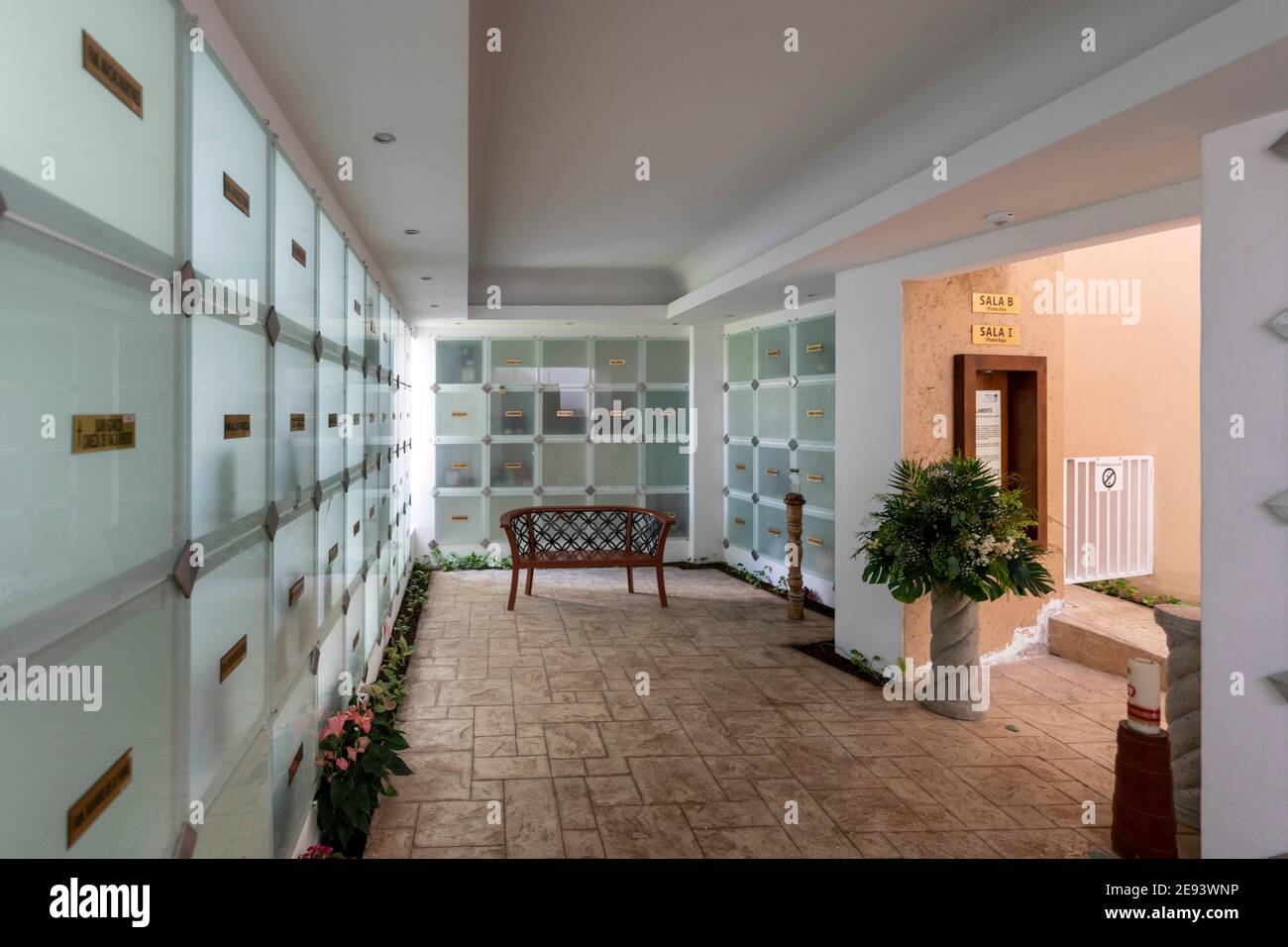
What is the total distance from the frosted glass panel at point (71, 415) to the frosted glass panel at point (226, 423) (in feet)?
0.55

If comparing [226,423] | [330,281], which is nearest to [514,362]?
[330,281]

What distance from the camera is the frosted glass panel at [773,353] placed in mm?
6668

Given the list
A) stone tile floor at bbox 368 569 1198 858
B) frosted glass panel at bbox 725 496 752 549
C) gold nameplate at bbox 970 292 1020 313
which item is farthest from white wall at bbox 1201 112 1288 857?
frosted glass panel at bbox 725 496 752 549

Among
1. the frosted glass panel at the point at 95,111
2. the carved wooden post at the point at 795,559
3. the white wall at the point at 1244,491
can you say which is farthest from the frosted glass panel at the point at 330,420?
the carved wooden post at the point at 795,559

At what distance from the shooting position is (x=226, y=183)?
1.57 m

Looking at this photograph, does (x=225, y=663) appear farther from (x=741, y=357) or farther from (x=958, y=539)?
(x=741, y=357)

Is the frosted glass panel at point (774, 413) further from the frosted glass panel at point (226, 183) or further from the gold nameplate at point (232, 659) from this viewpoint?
the gold nameplate at point (232, 659)

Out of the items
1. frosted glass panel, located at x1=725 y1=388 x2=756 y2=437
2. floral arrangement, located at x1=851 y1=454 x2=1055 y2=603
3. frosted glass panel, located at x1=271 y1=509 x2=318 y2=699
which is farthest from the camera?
frosted glass panel, located at x1=725 y1=388 x2=756 y2=437

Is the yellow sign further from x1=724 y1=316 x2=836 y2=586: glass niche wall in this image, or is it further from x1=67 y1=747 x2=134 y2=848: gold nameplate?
x1=67 y1=747 x2=134 y2=848: gold nameplate

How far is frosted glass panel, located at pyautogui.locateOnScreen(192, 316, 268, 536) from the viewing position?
4.60 ft

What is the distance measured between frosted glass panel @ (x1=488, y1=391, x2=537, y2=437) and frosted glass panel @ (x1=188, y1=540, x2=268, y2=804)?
6.14m

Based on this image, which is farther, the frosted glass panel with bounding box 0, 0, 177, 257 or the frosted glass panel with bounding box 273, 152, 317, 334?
the frosted glass panel with bounding box 273, 152, 317, 334

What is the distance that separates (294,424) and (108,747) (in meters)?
1.31

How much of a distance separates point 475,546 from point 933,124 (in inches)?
238
